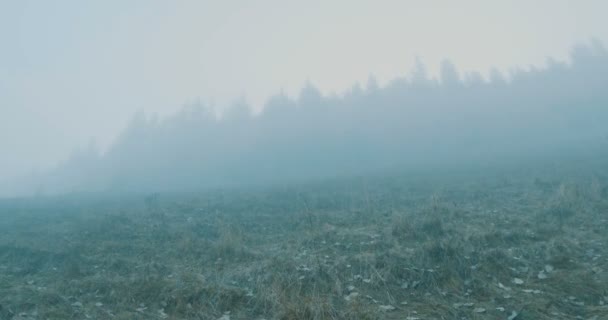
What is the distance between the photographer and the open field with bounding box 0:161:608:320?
23.5 ft

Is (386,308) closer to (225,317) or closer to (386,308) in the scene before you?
(386,308)

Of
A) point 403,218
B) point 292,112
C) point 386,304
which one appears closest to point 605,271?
point 386,304

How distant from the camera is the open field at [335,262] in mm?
7168

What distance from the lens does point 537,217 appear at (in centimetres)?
1224

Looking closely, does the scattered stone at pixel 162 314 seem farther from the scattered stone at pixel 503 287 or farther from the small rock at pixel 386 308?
the scattered stone at pixel 503 287

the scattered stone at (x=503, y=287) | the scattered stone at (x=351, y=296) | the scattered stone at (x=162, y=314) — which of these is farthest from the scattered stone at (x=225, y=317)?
the scattered stone at (x=503, y=287)

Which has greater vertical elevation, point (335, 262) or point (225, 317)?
point (335, 262)

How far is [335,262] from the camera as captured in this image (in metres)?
9.32

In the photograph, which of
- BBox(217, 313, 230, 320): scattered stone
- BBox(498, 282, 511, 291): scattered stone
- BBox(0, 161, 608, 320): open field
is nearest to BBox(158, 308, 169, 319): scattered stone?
BBox(0, 161, 608, 320): open field

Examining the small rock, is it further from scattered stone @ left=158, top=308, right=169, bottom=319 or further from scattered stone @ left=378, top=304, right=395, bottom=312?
scattered stone @ left=158, top=308, right=169, bottom=319

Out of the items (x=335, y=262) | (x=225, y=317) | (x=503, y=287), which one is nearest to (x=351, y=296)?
(x=335, y=262)

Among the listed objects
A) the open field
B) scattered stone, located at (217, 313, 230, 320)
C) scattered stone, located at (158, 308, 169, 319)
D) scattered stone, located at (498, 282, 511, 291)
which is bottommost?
scattered stone, located at (217, 313, 230, 320)

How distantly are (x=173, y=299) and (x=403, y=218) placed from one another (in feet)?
23.8

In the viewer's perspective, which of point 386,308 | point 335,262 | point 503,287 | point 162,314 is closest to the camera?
point 386,308
